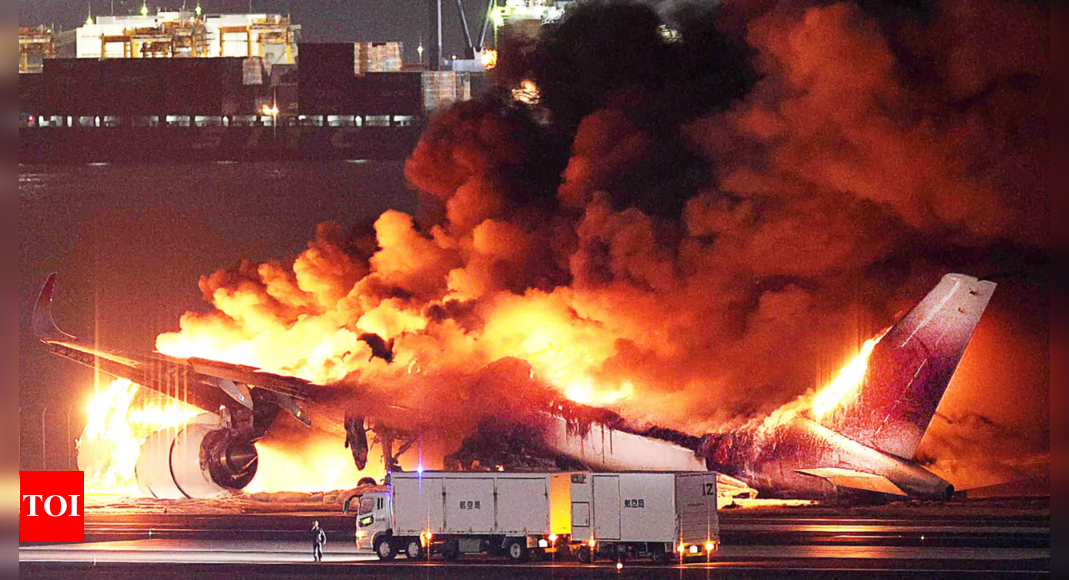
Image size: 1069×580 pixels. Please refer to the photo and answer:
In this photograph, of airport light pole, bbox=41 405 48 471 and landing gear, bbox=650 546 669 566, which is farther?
airport light pole, bbox=41 405 48 471

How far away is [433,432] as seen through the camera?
53719 mm

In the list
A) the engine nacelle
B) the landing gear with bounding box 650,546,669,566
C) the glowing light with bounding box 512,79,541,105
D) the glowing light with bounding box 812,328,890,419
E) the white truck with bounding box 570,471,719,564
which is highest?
the glowing light with bounding box 512,79,541,105

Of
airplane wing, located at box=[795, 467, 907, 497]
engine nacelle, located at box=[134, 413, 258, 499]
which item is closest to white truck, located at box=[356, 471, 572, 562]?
airplane wing, located at box=[795, 467, 907, 497]

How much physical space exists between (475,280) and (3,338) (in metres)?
43.0

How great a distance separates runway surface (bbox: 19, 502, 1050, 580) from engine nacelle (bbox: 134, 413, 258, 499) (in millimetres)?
2898

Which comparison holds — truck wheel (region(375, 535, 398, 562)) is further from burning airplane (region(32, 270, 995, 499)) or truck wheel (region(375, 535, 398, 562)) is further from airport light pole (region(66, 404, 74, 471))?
airport light pole (region(66, 404, 74, 471))

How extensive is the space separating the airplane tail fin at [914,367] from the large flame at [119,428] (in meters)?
29.7

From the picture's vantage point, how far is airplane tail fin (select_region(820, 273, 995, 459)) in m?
45.3

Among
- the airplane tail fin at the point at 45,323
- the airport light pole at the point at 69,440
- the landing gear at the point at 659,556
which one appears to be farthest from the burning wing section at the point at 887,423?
the airport light pole at the point at 69,440

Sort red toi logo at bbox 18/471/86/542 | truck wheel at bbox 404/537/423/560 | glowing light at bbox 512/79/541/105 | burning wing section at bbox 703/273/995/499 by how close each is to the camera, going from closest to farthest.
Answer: truck wheel at bbox 404/537/423/560 < burning wing section at bbox 703/273/995/499 < red toi logo at bbox 18/471/86/542 < glowing light at bbox 512/79/541/105

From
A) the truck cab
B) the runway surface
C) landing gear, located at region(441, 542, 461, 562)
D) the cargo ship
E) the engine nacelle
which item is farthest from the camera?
the cargo ship

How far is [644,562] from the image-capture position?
127ft

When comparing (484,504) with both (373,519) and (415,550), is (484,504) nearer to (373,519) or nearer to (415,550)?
(415,550)

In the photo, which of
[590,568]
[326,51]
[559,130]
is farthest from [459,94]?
[590,568]
